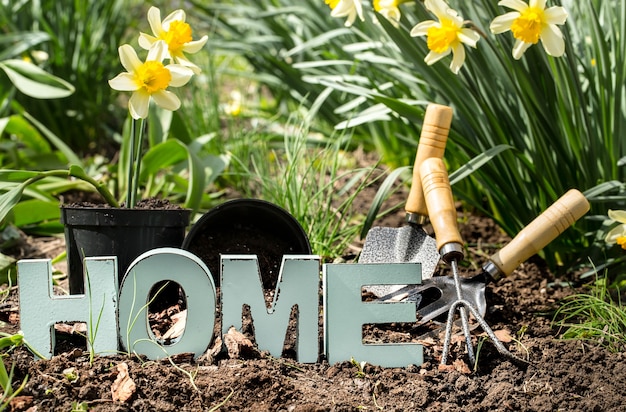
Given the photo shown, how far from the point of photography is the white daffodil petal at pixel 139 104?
60.6 inches

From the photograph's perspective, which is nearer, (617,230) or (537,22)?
(537,22)

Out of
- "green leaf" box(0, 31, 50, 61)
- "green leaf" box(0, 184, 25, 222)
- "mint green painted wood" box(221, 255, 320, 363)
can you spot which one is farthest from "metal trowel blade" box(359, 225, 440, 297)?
"green leaf" box(0, 31, 50, 61)

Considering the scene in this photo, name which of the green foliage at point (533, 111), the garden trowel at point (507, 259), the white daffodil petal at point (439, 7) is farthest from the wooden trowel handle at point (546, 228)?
the white daffodil petal at point (439, 7)

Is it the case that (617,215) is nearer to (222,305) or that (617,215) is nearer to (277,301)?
(277,301)

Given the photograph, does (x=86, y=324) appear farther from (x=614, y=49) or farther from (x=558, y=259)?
(x=614, y=49)

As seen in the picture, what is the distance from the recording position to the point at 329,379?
143 centimetres

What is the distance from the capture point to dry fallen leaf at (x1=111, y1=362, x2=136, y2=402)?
4.23 feet

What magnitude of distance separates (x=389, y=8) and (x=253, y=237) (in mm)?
653

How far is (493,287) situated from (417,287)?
278 millimetres

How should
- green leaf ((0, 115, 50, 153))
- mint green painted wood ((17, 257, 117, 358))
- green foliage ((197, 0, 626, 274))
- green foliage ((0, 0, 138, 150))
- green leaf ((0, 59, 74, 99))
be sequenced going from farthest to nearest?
green foliage ((0, 0, 138, 150)) → green leaf ((0, 115, 50, 153)) → green leaf ((0, 59, 74, 99)) → green foliage ((197, 0, 626, 274)) → mint green painted wood ((17, 257, 117, 358))

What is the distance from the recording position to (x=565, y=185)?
198 cm

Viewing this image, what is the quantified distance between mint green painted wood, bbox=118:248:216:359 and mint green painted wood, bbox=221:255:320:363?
0.15 feet

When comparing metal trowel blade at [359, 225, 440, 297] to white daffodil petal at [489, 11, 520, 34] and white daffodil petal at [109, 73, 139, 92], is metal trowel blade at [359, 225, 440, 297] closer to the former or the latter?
white daffodil petal at [489, 11, 520, 34]

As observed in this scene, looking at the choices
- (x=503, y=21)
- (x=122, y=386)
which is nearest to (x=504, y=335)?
(x=503, y=21)
